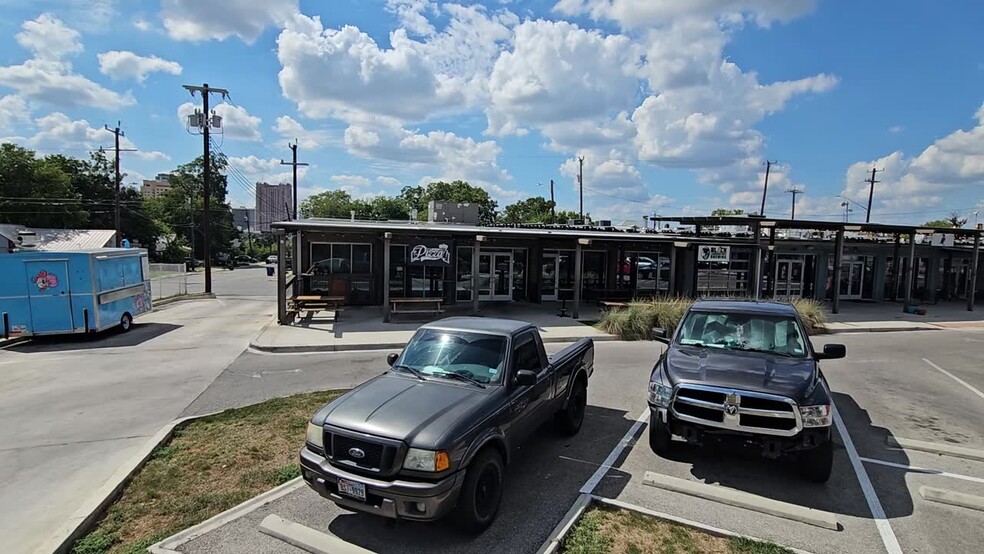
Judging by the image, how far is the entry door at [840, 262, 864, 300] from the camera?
27458mm

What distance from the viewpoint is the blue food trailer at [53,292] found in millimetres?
12922

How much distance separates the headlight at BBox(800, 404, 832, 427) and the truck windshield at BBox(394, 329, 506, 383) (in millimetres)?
2960

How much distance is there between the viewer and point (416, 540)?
4.14 metres

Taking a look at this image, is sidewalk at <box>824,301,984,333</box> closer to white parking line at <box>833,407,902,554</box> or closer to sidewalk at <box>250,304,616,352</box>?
sidewalk at <box>250,304,616,352</box>

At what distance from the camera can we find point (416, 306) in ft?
61.5

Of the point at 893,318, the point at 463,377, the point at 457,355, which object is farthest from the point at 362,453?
the point at 893,318

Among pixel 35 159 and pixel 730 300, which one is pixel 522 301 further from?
pixel 35 159

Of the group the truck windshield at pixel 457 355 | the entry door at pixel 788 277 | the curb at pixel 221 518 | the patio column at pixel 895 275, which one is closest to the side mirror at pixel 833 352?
the truck windshield at pixel 457 355

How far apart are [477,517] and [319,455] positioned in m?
1.40

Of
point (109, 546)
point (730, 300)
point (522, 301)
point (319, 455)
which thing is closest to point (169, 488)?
point (109, 546)

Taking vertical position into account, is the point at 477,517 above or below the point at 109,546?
above

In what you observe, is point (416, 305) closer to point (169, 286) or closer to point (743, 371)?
point (743, 371)

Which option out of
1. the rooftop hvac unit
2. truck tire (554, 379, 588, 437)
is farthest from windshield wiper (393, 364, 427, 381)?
the rooftop hvac unit

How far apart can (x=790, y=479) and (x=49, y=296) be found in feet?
54.5
